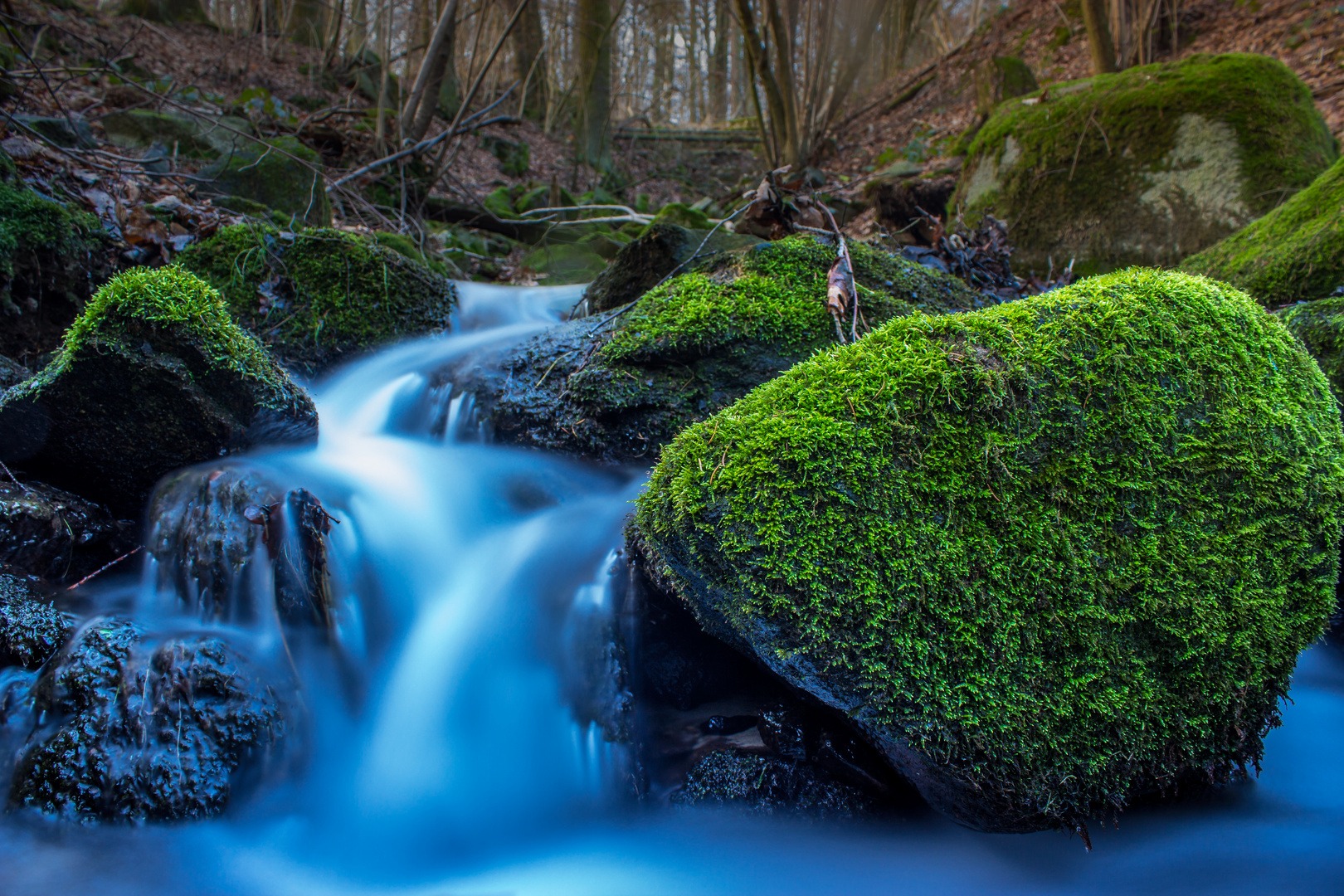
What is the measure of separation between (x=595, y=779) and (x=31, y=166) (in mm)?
5551

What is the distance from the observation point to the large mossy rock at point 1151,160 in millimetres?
5531

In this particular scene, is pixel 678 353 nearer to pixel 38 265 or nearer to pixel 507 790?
pixel 507 790

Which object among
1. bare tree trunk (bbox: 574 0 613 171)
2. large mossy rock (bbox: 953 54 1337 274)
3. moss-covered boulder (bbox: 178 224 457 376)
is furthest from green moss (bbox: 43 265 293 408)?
bare tree trunk (bbox: 574 0 613 171)

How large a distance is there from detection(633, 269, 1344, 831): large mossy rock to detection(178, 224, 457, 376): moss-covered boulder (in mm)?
3733

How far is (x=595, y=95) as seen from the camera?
14.2 meters

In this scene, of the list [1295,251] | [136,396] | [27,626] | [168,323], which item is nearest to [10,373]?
[136,396]

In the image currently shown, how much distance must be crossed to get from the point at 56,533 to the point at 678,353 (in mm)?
2914

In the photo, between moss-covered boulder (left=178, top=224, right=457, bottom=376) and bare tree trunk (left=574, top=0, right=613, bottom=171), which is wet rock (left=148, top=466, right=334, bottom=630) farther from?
bare tree trunk (left=574, top=0, right=613, bottom=171)

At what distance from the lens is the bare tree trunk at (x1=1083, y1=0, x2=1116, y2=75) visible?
26.9 ft

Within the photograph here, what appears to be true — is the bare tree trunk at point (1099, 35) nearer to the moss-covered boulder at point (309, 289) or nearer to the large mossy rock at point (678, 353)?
the large mossy rock at point (678, 353)

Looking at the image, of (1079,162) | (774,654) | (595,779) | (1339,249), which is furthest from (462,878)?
(1079,162)

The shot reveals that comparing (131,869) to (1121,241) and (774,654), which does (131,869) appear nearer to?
(774,654)

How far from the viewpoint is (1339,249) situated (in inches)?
153

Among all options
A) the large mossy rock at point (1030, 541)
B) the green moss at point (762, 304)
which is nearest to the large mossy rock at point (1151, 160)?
the green moss at point (762, 304)
